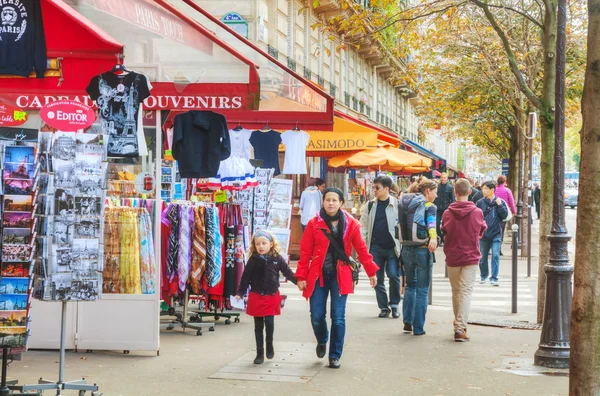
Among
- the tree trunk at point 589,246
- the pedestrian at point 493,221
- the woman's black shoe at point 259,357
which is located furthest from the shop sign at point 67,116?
the pedestrian at point 493,221

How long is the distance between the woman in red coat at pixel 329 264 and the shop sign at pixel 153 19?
233 centimetres

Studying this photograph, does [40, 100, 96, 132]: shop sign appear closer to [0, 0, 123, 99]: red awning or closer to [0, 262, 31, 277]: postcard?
[0, 0, 123, 99]: red awning

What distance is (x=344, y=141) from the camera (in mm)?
18531

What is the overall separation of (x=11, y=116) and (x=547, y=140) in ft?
20.4

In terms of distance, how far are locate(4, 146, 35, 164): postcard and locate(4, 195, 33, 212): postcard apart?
245 millimetres

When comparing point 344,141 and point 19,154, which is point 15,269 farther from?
point 344,141

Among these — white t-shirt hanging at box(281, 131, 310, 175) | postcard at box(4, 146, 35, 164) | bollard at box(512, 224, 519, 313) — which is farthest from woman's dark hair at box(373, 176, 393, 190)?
postcard at box(4, 146, 35, 164)

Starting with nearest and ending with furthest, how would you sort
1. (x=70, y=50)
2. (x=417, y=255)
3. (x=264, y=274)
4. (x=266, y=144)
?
(x=70, y=50) < (x=264, y=274) < (x=417, y=255) < (x=266, y=144)

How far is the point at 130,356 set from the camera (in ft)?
30.5

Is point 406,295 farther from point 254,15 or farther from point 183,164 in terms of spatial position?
point 254,15

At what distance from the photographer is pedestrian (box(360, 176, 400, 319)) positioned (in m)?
12.5

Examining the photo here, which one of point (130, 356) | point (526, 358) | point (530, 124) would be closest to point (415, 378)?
point (526, 358)

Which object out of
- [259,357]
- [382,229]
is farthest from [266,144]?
[259,357]

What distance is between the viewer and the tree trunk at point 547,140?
11430mm
